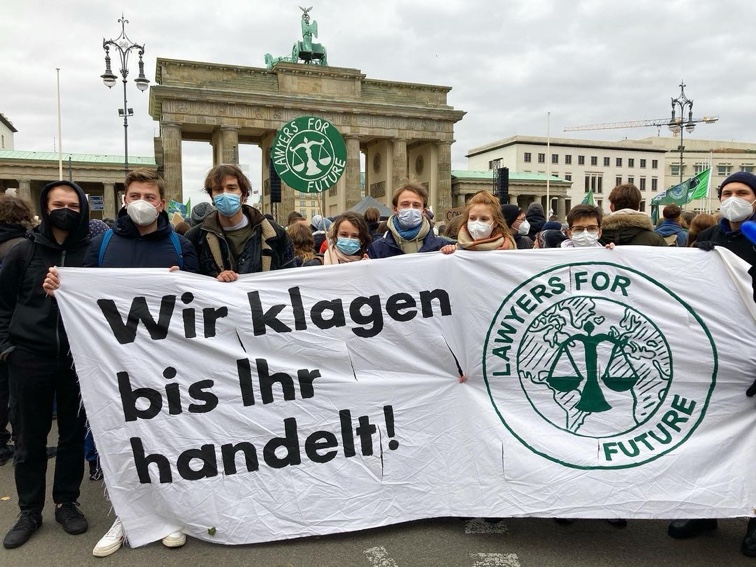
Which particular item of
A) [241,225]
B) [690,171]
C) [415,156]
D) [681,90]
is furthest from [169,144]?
[690,171]

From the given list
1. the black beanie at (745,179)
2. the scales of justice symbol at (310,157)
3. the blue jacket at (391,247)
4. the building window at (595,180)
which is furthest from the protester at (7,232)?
the building window at (595,180)

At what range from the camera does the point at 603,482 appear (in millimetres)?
3148

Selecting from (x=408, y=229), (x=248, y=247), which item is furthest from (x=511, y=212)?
(x=248, y=247)

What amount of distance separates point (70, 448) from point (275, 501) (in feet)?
4.68

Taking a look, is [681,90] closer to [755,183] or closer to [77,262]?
[755,183]

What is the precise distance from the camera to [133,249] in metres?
3.57

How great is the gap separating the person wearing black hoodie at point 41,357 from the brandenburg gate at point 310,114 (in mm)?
36492

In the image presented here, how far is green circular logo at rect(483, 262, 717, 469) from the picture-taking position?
3223 millimetres

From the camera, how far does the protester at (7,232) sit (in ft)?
16.0

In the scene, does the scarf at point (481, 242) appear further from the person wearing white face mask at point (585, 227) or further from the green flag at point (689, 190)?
the green flag at point (689, 190)

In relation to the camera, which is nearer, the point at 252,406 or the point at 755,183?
the point at 252,406

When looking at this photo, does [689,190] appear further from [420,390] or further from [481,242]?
[420,390]

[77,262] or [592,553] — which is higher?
[77,262]

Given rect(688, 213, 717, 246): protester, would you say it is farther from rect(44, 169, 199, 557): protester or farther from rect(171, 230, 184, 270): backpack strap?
rect(44, 169, 199, 557): protester
